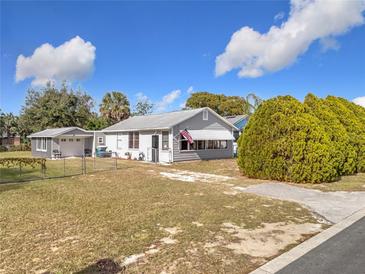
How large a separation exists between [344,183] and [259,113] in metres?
5.20

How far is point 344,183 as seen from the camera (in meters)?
12.8

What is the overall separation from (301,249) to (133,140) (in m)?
21.3

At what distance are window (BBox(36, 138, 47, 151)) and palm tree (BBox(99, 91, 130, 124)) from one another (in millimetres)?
13660

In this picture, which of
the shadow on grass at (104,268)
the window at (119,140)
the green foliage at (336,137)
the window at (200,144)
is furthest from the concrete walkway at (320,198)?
the window at (119,140)

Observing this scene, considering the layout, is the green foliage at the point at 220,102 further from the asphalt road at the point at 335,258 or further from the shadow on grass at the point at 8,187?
the asphalt road at the point at 335,258

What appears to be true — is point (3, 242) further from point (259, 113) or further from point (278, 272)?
point (259, 113)

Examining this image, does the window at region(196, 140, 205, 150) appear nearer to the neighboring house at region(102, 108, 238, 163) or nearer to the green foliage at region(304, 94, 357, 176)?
the neighboring house at region(102, 108, 238, 163)

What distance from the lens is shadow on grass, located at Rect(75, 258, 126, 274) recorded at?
420cm

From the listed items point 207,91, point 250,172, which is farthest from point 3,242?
point 207,91

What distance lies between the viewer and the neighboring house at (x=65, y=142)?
2636cm

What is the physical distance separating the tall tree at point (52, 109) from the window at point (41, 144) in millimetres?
11366

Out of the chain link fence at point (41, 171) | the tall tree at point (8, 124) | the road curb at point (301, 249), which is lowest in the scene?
the road curb at point (301, 249)

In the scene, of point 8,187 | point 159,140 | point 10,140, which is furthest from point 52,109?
point 8,187

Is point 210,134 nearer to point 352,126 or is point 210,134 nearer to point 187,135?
point 187,135
